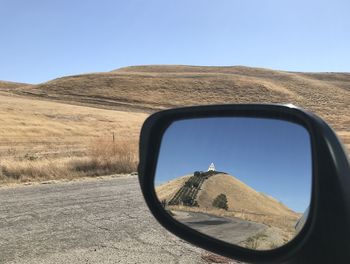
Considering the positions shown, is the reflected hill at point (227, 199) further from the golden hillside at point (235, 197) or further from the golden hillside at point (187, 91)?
the golden hillside at point (187, 91)

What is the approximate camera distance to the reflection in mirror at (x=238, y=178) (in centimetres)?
158

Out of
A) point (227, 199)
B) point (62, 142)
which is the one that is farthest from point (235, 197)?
point (62, 142)

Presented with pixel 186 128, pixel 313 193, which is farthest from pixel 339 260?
pixel 186 128

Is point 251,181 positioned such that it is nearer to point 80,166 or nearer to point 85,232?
point 85,232

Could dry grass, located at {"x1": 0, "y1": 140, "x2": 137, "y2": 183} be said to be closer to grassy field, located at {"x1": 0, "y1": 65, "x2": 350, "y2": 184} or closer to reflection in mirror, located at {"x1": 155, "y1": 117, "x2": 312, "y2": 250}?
reflection in mirror, located at {"x1": 155, "y1": 117, "x2": 312, "y2": 250}

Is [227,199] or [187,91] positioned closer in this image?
[227,199]

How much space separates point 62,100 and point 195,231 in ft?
263

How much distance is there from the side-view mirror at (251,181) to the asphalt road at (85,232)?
2.96m

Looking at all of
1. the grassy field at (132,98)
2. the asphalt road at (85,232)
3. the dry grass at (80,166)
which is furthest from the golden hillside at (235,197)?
the grassy field at (132,98)

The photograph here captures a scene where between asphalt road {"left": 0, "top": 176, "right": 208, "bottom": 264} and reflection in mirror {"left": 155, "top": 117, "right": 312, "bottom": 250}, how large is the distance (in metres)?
2.96

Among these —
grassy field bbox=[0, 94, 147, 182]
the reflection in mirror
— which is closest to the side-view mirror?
the reflection in mirror

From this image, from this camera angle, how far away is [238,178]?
5.84 feet

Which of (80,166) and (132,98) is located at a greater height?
(80,166)

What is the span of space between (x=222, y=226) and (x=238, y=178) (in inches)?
9.5
